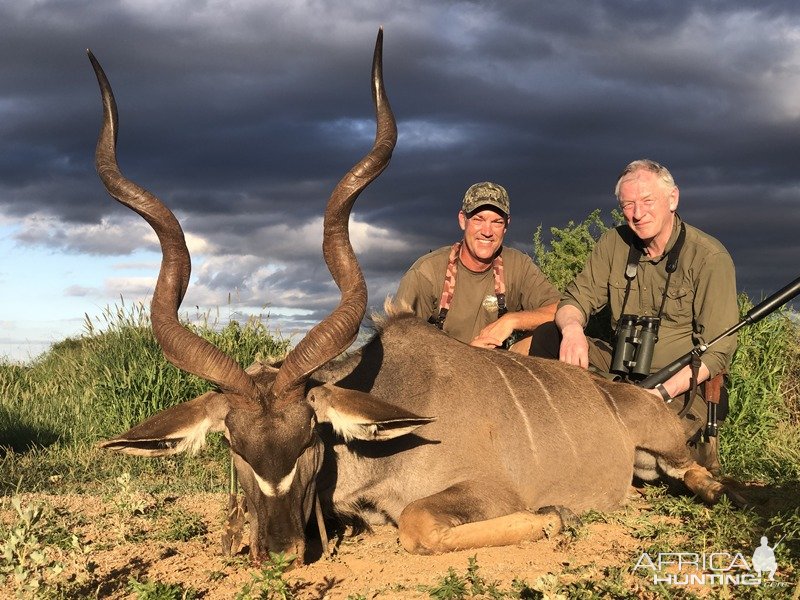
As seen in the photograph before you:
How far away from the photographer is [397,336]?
5.34 meters

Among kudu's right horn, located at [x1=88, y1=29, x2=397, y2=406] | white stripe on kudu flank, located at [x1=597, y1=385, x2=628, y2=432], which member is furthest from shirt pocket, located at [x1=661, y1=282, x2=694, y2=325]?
kudu's right horn, located at [x1=88, y1=29, x2=397, y2=406]

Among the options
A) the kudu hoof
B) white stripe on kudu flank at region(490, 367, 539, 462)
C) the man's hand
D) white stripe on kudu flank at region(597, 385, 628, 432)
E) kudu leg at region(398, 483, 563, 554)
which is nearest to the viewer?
kudu leg at region(398, 483, 563, 554)

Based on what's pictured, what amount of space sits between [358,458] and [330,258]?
112 centimetres

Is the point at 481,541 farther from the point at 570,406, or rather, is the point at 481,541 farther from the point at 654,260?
the point at 654,260

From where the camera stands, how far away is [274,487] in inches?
155

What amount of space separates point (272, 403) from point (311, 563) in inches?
32.4

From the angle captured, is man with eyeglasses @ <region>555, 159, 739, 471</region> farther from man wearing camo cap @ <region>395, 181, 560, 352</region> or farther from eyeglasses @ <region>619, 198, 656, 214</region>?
man wearing camo cap @ <region>395, 181, 560, 352</region>

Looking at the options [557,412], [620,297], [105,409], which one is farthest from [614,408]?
[105,409]

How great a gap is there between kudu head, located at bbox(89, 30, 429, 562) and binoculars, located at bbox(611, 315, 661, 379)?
2439 mm

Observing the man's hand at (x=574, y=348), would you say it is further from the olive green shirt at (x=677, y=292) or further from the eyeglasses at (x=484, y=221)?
the eyeglasses at (x=484, y=221)

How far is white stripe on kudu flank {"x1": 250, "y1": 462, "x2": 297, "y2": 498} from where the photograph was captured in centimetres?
394

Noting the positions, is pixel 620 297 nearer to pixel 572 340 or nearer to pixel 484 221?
pixel 572 340

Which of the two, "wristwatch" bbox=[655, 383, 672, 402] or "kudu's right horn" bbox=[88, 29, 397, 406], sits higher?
"kudu's right horn" bbox=[88, 29, 397, 406]

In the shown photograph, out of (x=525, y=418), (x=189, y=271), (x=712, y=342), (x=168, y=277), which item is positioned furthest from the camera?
(x=712, y=342)
